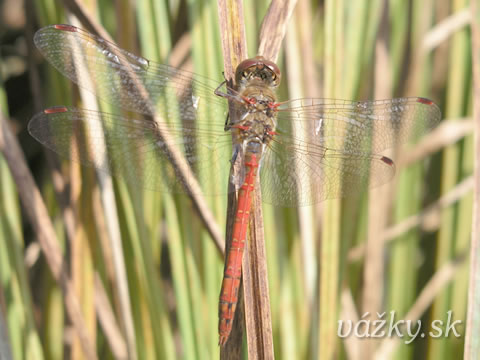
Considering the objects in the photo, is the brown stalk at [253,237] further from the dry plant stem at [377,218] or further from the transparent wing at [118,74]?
the dry plant stem at [377,218]

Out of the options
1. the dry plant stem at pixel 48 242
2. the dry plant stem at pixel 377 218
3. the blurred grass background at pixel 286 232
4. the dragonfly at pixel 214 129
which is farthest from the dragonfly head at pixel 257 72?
the dry plant stem at pixel 48 242

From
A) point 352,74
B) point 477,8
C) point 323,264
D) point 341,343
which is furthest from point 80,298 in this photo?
point 477,8

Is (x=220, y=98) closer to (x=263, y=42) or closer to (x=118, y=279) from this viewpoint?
(x=263, y=42)

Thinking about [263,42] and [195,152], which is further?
[195,152]

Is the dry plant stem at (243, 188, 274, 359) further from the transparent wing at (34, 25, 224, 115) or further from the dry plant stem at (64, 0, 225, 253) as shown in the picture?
the transparent wing at (34, 25, 224, 115)

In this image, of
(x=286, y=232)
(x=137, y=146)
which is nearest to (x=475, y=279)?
(x=286, y=232)

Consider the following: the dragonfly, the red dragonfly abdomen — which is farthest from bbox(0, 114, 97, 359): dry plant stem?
the red dragonfly abdomen

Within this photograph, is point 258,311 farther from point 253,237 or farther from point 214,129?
point 214,129
